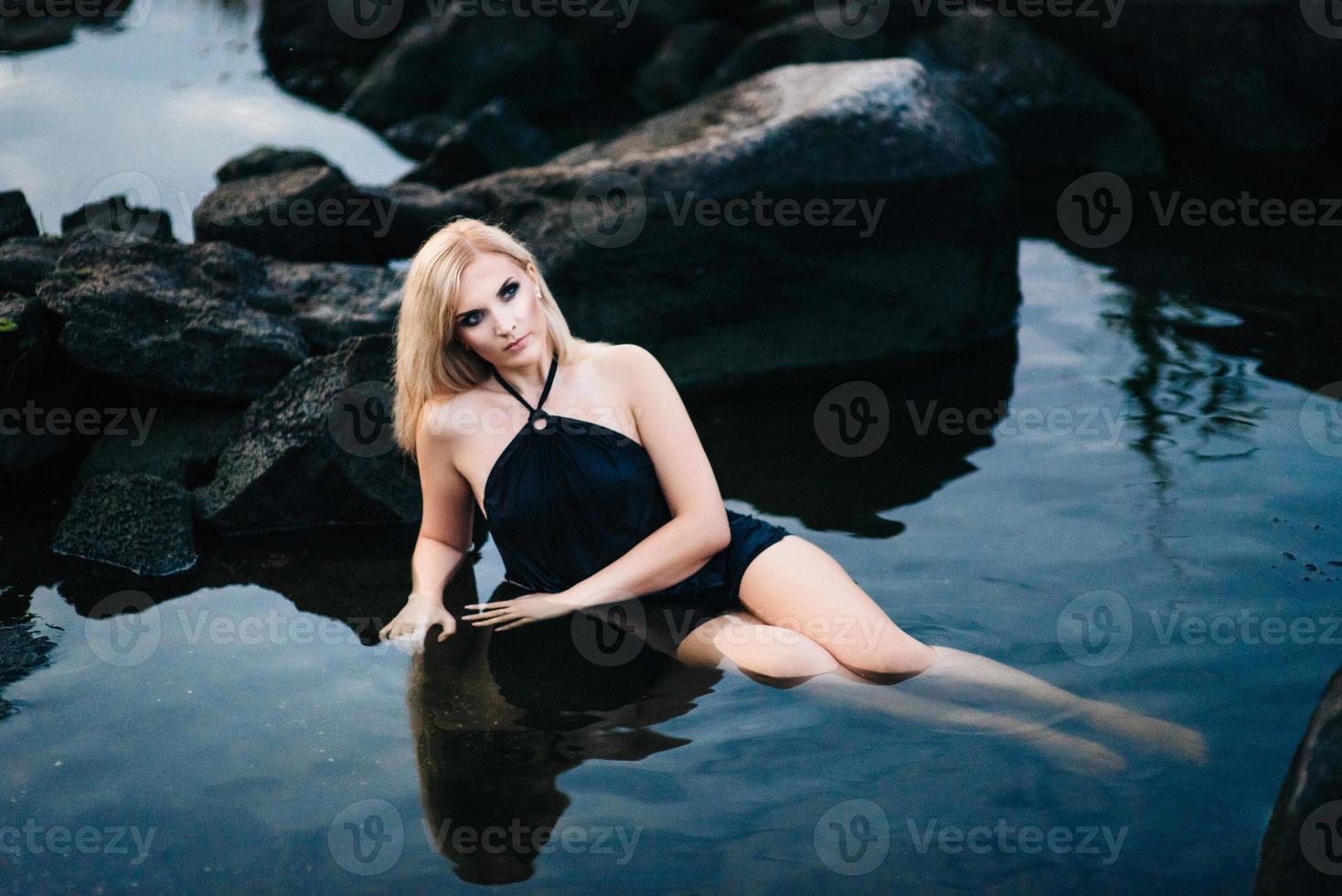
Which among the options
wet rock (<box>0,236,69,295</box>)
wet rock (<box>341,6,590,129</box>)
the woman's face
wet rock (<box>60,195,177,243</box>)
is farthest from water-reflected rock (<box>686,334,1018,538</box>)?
wet rock (<box>341,6,590,129</box>)

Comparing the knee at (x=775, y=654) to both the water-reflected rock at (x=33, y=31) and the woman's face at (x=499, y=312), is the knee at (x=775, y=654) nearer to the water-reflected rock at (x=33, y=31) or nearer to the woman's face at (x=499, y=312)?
the woman's face at (x=499, y=312)

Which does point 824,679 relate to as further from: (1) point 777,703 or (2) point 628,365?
(2) point 628,365

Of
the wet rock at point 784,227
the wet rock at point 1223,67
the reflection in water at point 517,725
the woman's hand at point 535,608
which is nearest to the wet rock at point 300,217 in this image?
the wet rock at point 784,227

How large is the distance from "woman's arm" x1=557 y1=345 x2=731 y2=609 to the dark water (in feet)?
1.33

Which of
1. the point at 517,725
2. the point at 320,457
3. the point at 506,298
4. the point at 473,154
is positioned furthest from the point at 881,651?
the point at 473,154

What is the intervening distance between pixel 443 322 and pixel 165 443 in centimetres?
237

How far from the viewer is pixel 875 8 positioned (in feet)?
36.1

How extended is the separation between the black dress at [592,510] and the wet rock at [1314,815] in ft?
5.96

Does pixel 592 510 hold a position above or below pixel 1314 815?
above

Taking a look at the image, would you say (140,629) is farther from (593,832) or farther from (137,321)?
(593,832)

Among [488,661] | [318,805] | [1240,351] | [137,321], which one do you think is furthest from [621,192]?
[318,805]

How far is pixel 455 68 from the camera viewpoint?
40.5 feet

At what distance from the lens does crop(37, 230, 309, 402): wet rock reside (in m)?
5.60

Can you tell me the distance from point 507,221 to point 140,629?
10.5 feet
